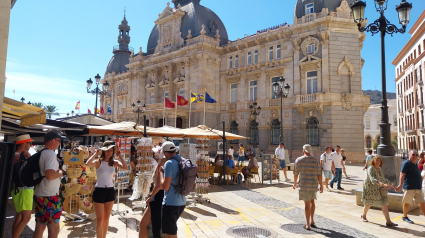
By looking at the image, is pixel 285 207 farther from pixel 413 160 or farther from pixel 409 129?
pixel 409 129

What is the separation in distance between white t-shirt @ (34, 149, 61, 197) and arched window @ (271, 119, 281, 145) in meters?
27.8

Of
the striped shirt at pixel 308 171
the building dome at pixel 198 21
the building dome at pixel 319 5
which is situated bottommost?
the striped shirt at pixel 308 171

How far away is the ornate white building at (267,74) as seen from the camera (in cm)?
2745

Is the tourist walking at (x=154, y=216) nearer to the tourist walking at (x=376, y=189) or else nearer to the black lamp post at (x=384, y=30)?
the tourist walking at (x=376, y=189)

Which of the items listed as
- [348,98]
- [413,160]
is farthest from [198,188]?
[348,98]

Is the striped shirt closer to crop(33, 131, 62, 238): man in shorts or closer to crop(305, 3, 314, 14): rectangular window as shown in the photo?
crop(33, 131, 62, 238): man in shorts

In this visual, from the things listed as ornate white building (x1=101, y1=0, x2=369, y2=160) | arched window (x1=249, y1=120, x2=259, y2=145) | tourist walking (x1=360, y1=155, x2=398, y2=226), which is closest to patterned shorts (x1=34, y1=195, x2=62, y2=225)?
tourist walking (x1=360, y1=155, x2=398, y2=226)

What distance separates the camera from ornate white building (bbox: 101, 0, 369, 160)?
27.5 m

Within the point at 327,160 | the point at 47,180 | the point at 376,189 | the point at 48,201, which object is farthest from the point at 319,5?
the point at 48,201

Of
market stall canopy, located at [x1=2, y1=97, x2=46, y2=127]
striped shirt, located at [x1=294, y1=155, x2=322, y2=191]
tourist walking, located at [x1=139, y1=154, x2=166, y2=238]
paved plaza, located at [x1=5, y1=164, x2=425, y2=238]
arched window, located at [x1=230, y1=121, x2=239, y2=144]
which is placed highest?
arched window, located at [x1=230, y1=121, x2=239, y2=144]

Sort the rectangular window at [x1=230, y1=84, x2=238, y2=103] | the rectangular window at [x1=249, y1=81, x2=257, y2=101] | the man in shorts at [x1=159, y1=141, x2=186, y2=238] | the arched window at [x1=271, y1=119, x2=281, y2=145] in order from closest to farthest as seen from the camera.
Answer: the man in shorts at [x1=159, y1=141, x2=186, y2=238], the arched window at [x1=271, y1=119, x2=281, y2=145], the rectangular window at [x1=249, y1=81, x2=257, y2=101], the rectangular window at [x1=230, y1=84, x2=238, y2=103]

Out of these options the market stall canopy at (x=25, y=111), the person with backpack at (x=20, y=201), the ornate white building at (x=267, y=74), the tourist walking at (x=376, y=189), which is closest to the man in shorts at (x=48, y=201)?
the person with backpack at (x=20, y=201)

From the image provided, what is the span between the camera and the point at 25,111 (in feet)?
24.9

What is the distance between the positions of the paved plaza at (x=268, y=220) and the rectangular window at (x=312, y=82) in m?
18.9
